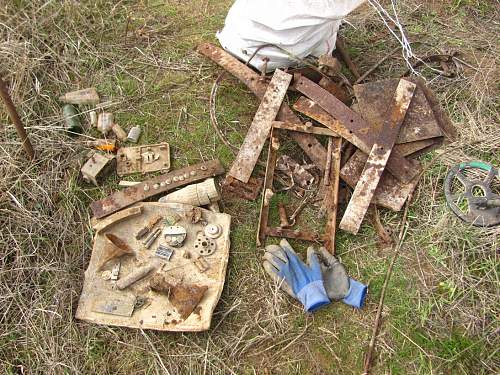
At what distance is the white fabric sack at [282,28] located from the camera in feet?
10.9

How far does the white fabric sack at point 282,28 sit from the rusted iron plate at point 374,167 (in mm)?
769

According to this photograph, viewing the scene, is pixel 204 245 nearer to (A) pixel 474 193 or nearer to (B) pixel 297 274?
(B) pixel 297 274

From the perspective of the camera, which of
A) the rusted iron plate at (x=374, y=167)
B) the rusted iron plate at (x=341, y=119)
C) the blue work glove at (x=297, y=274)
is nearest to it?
the blue work glove at (x=297, y=274)

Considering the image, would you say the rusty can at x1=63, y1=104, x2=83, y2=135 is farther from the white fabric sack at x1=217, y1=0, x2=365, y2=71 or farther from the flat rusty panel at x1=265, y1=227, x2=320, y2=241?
the flat rusty panel at x1=265, y1=227, x2=320, y2=241

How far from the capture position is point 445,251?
3.03 m

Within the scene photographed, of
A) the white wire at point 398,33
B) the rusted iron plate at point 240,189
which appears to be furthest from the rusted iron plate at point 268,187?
the white wire at point 398,33

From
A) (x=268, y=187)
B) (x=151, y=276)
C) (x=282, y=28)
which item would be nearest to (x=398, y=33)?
(x=282, y=28)

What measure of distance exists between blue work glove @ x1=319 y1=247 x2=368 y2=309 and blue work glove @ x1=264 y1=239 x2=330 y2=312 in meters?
0.08

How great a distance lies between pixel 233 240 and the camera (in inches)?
126

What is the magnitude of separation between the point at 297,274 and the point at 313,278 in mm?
106

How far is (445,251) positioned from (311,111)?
136cm

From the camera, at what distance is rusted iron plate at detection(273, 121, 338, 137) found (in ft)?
10.9

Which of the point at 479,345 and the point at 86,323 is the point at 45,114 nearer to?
→ the point at 86,323

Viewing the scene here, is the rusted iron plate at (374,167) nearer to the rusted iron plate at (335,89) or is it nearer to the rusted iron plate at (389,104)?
the rusted iron plate at (389,104)
